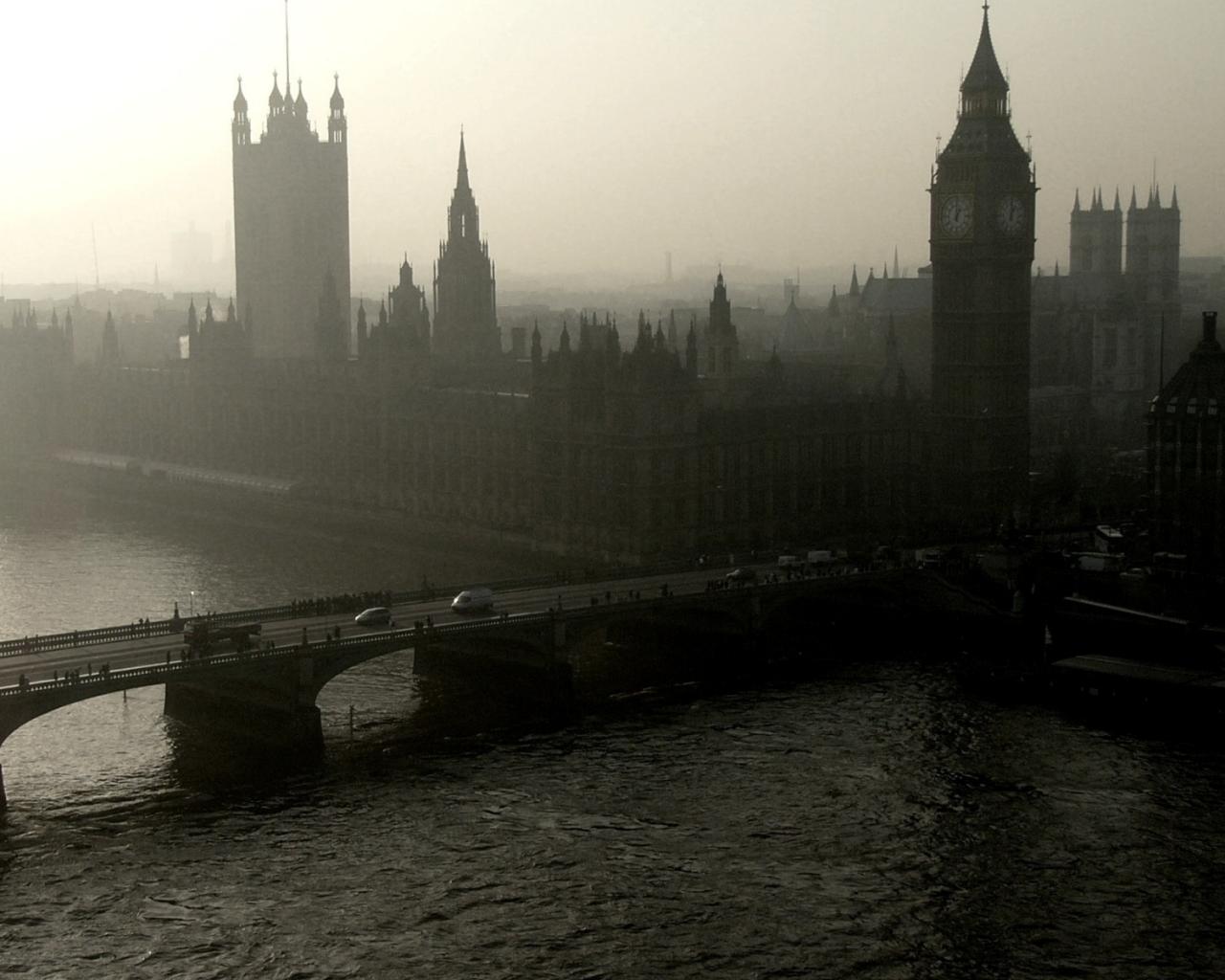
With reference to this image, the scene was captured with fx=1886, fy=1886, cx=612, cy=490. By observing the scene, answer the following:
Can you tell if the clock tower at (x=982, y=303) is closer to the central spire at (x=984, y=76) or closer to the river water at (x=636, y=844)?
the central spire at (x=984, y=76)

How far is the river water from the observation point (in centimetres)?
5066

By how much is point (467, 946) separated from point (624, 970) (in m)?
4.44

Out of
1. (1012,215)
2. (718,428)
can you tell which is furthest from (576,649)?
(1012,215)

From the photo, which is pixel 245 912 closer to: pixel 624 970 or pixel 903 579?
pixel 624 970

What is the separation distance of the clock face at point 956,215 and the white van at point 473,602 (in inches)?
1959

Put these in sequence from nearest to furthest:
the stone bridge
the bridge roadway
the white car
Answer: the bridge roadway
the stone bridge
the white car

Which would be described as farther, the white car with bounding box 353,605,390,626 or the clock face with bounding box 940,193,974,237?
the clock face with bounding box 940,193,974,237

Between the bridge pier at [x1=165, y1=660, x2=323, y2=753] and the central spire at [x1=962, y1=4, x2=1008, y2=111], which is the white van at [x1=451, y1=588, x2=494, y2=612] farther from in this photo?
the central spire at [x1=962, y1=4, x2=1008, y2=111]

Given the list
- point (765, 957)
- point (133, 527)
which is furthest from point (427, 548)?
point (765, 957)

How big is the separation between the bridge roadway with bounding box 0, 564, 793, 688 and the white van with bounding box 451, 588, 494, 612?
0.34 metres

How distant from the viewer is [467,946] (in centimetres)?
5078

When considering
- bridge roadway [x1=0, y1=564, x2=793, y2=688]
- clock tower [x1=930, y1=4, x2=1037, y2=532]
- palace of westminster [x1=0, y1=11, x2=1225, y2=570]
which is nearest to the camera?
bridge roadway [x1=0, y1=564, x2=793, y2=688]

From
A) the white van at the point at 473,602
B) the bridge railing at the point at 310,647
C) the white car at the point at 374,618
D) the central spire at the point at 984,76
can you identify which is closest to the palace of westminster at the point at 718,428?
the central spire at the point at 984,76

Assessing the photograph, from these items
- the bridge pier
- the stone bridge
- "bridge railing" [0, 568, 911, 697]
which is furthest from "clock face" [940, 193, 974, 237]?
the bridge pier
